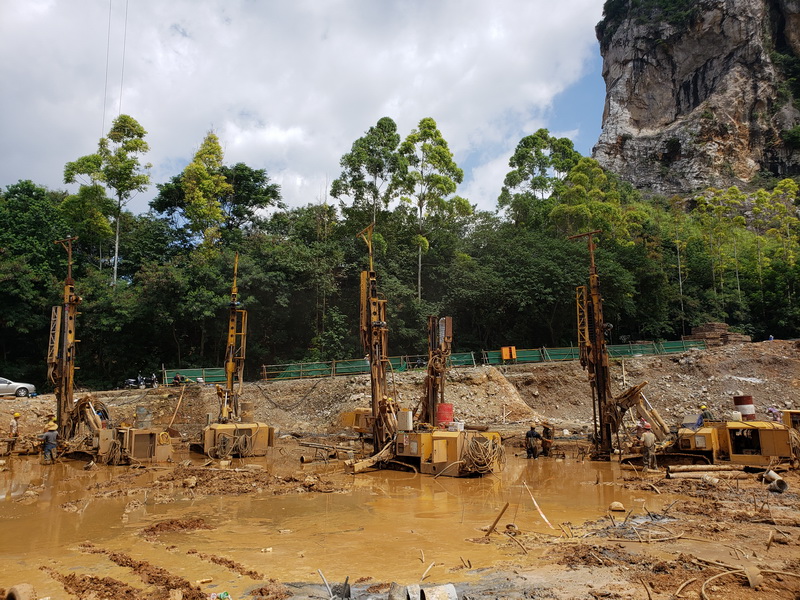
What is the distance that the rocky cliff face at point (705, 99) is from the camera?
7950cm

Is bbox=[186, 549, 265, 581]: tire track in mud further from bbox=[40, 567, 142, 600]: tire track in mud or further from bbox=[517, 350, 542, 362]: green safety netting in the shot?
bbox=[517, 350, 542, 362]: green safety netting

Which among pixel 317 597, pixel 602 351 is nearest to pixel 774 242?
pixel 602 351

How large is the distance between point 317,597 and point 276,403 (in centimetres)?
2480

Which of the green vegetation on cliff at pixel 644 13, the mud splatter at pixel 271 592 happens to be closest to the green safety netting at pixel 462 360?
the mud splatter at pixel 271 592

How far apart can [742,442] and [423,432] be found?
30.5 ft

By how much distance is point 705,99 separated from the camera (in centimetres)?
8331

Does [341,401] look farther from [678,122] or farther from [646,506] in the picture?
[678,122]

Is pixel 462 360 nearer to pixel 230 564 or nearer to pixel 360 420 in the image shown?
pixel 360 420

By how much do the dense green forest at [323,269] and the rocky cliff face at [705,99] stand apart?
3518 cm

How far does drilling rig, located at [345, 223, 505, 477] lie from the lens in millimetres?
16078

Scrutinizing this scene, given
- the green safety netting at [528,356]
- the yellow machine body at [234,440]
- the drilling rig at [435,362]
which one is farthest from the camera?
the green safety netting at [528,356]

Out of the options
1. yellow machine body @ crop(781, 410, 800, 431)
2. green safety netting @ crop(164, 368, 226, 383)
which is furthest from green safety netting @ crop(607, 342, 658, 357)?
green safety netting @ crop(164, 368, 226, 383)

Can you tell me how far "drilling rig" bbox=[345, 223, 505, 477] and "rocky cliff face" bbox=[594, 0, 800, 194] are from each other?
241ft

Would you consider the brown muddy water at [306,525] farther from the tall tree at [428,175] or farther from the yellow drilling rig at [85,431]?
the tall tree at [428,175]
